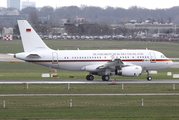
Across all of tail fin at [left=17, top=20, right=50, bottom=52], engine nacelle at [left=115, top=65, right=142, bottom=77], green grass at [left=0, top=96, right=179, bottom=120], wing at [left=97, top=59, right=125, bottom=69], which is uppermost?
tail fin at [left=17, top=20, right=50, bottom=52]

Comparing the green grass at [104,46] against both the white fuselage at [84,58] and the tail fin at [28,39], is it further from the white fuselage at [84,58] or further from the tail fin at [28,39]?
the tail fin at [28,39]

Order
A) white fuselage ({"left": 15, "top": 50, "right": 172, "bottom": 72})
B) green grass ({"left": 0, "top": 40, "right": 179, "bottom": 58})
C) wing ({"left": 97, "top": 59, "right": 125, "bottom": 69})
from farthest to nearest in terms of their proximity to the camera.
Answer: green grass ({"left": 0, "top": 40, "right": 179, "bottom": 58}) → white fuselage ({"left": 15, "top": 50, "right": 172, "bottom": 72}) → wing ({"left": 97, "top": 59, "right": 125, "bottom": 69})

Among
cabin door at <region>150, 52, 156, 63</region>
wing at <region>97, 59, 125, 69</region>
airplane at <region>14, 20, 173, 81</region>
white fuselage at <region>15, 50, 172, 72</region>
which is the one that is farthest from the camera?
cabin door at <region>150, 52, 156, 63</region>

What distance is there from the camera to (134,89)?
3712cm

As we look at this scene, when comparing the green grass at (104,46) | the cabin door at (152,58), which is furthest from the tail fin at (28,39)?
the green grass at (104,46)

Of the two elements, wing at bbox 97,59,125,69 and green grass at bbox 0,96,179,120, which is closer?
green grass at bbox 0,96,179,120

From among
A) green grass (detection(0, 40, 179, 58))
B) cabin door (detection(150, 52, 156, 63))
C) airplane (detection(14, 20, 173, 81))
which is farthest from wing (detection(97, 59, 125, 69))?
green grass (detection(0, 40, 179, 58))

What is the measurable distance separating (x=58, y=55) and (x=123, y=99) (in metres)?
17.0

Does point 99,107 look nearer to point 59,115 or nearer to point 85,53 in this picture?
point 59,115

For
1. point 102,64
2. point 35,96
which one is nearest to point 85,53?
point 102,64

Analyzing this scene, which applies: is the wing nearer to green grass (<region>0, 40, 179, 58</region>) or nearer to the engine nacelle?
the engine nacelle

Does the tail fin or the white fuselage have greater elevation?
the tail fin

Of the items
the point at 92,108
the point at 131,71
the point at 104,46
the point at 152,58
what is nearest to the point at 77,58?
the point at 131,71

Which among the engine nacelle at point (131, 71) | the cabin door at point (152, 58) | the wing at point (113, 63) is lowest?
the engine nacelle at point (131, 71)
